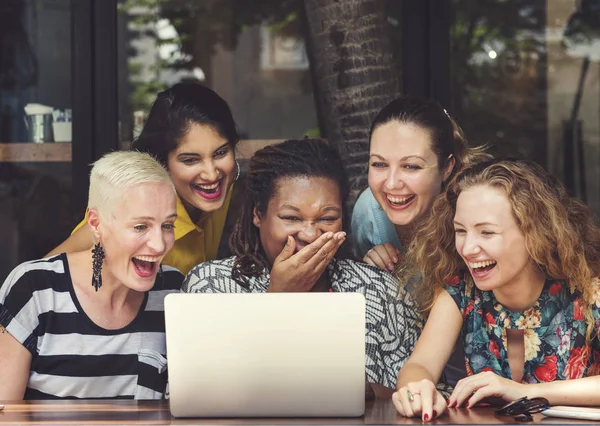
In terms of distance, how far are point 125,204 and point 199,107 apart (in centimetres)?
75

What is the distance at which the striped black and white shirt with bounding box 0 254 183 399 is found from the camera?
3107 millimetres

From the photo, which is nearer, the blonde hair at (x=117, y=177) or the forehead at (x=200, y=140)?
the blonde hair at (x=117, y=177)

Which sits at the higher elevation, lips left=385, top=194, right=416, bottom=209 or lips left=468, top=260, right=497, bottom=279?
lips left=385, top=194, right=416, bottom=209

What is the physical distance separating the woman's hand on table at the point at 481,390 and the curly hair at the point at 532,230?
0.55 metres

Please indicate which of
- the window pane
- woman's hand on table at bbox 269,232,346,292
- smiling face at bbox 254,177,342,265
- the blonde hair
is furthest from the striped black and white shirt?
the window pane

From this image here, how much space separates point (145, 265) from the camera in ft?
10.5

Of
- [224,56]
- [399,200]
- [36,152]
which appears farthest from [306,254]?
[36,152]

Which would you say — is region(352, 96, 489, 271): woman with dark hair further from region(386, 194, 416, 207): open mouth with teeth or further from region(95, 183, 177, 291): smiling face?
region(95, 183, 177, 291): smiling face

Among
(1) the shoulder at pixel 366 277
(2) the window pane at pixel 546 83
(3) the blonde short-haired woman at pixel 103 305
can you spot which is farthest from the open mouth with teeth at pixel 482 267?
(2) the window pane at pixel 546 83

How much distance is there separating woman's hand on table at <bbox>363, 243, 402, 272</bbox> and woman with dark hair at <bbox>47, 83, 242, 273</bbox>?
52cm

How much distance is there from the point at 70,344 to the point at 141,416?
0.79m

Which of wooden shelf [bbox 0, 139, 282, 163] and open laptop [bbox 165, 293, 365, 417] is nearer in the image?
open laptop [bbox 165, 293, 365, 417]

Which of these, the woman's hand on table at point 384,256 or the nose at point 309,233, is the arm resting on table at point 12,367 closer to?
the nose at point 309,233

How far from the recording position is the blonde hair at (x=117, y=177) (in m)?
3.20
